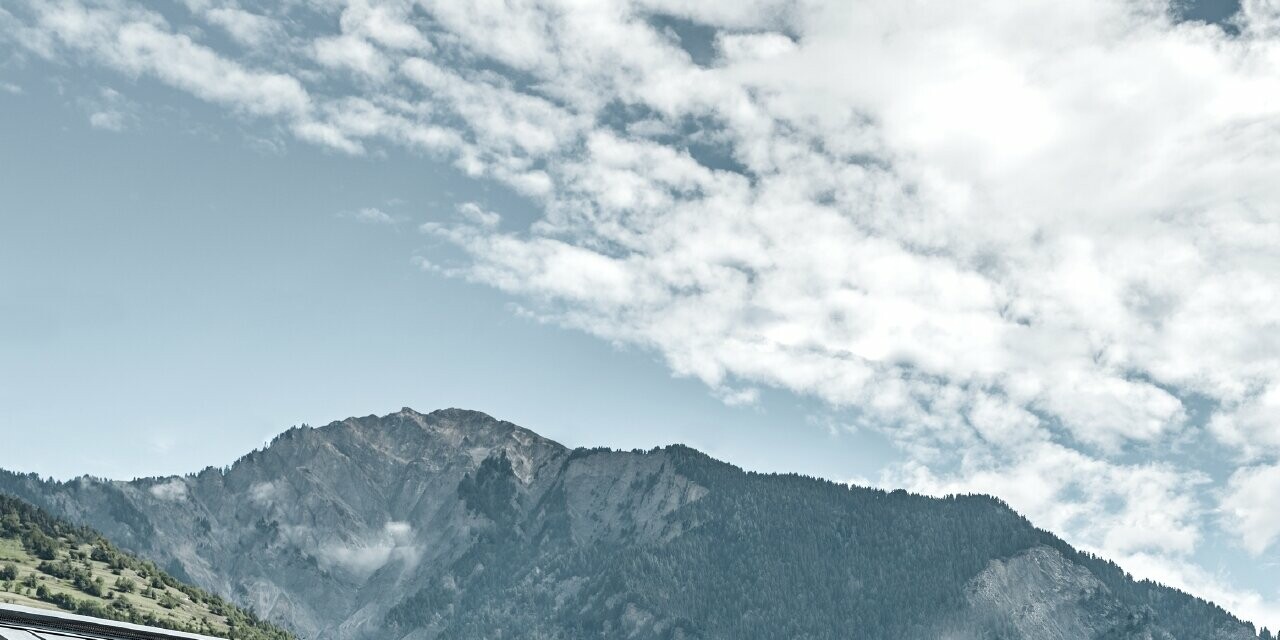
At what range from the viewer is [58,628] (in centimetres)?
11025

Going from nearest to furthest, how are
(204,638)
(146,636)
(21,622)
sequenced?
1. (21,622)
2. (146,636)
3. (204,638)

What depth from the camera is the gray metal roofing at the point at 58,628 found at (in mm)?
105250

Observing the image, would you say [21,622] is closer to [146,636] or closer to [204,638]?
[146,636]

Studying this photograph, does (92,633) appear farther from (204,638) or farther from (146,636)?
(204,638)

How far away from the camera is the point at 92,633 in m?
113

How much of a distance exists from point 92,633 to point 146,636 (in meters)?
7.05

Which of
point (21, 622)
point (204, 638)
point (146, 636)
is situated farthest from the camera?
point (204, 638)

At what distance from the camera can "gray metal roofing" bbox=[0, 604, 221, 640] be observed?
105 metres

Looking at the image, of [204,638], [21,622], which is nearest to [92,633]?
[21,622]

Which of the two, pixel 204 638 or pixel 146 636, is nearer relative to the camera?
pixel 146 636

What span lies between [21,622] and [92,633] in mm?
6849

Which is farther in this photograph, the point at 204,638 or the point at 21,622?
the point at 204,638

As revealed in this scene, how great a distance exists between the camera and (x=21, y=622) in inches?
4250

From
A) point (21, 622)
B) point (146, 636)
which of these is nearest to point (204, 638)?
point (146, 636)
